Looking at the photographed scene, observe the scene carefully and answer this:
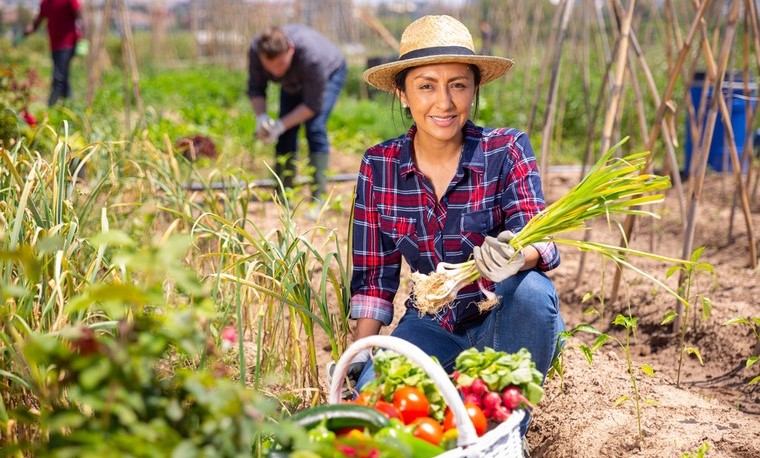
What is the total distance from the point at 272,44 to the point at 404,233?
90.8 inches

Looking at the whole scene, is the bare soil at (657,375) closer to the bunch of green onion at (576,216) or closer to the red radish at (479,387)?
the bunch of green onion at (576,216)

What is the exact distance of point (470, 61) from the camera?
189 cm

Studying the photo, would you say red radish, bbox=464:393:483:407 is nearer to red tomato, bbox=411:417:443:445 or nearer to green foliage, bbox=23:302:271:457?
red tomato, bbox=411:417:443:445

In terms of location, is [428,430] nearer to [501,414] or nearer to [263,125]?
[501,414]

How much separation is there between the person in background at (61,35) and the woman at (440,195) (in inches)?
216

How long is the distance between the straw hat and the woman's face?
0.02 m

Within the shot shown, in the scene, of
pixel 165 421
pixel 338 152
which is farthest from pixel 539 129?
pixel 165 421

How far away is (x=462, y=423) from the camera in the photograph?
→ 1.24 metres

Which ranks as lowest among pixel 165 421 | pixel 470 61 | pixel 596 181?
pixel 165 421

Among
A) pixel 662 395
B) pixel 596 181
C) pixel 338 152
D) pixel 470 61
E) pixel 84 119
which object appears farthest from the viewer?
pixel 338 152

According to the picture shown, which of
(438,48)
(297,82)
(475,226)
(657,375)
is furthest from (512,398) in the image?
(297,82)

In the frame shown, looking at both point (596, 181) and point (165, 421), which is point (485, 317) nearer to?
point (596, 181)

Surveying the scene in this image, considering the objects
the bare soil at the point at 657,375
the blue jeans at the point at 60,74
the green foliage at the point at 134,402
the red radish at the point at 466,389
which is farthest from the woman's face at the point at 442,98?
the blue jeans at the point at 60,74

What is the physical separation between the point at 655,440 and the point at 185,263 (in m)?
1.56
